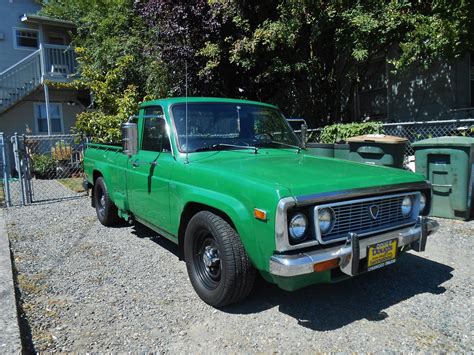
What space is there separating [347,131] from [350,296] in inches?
198

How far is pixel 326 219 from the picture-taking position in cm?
304

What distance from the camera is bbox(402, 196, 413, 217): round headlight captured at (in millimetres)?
3591

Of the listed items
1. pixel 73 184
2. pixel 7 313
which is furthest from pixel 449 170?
pixel 73 184

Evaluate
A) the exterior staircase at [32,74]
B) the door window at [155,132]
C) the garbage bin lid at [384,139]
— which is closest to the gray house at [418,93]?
the garbage bin lid at [384,139]

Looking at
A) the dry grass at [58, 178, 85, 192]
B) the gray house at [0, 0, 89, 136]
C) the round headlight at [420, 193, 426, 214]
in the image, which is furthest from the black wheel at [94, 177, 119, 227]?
the gray house at [0, 0, 89, 136]

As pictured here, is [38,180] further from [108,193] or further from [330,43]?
[330,43]

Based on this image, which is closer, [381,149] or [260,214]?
[260,214]

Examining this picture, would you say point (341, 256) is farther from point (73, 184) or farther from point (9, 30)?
point (9, 30)

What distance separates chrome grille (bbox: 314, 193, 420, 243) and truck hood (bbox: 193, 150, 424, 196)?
14cm

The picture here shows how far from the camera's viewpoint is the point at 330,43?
10.0 meters

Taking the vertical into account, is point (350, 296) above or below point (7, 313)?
below

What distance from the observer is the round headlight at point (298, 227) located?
9.57 ft

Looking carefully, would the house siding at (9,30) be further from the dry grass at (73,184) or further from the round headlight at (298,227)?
the round headlight at (298,227)

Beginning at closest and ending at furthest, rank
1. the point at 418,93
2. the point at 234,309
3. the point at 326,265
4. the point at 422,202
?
the point at 326,265 → the point at 234,309 → the point at 422,202 → the point at 418,93
